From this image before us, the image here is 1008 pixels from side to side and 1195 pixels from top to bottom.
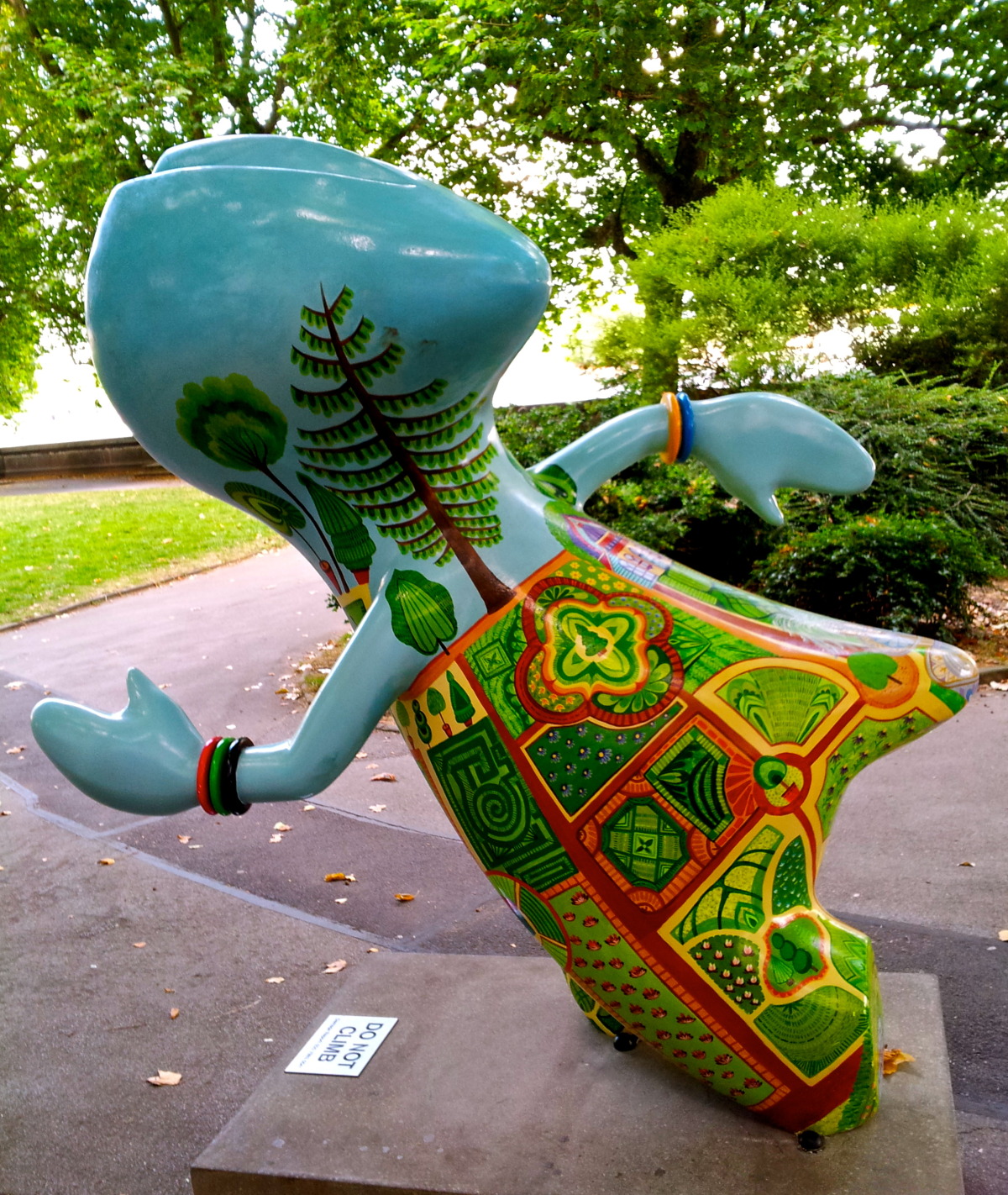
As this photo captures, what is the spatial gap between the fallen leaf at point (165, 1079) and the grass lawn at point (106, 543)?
873 centimetres

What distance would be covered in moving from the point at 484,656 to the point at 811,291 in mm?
7950

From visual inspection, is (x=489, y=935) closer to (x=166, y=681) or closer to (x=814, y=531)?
(x=814, y=531)

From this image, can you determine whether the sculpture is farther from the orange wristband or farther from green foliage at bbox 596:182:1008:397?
green foliage at bbox 596:182:1008:397

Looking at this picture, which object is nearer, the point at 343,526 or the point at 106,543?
the point at 343,526

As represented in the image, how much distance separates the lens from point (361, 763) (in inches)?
250

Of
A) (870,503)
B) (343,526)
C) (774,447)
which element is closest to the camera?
(343,526)

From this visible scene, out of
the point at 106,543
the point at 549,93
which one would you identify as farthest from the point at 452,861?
the point at 106,543

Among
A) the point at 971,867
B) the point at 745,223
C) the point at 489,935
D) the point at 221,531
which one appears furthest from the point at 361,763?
the point at 221,531

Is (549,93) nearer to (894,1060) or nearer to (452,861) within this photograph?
(452,861)

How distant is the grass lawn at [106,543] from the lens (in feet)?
40.9

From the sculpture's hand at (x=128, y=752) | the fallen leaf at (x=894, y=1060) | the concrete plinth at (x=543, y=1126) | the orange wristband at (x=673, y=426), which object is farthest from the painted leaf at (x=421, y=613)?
the fallen leaf at (x=894, y=1060)

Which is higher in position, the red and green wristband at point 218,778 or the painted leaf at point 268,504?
the painted leaf at point 268,504

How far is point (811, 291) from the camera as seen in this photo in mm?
8938

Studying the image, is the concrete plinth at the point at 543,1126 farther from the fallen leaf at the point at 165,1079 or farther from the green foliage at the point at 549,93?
the green foliage at the point at 549,93
